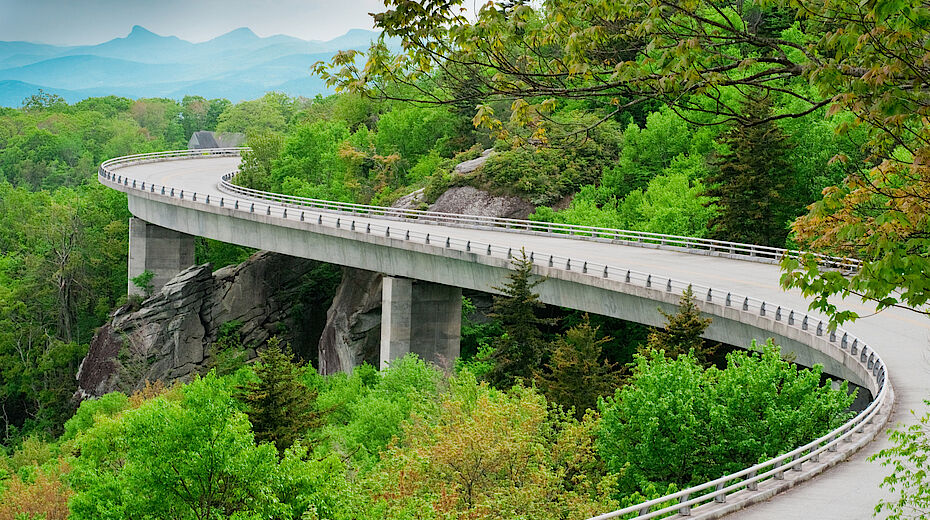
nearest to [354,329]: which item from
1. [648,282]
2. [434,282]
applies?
[434,282]

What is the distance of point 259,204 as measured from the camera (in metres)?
57.2

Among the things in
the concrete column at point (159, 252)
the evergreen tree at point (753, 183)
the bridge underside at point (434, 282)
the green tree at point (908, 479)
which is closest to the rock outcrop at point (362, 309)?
the bridge underside at point (434, 282)

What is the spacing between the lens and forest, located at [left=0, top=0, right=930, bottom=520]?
32.5 ft

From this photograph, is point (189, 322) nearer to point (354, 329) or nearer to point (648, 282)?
point (354, 329)

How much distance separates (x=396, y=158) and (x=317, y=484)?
54999mm

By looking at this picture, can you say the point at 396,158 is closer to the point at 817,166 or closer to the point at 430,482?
the point at 817,166

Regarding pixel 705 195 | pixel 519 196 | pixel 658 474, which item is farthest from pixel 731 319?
pixel 519 196

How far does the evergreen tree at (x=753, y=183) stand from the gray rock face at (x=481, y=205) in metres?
11.9

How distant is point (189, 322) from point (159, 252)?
11.7 meters

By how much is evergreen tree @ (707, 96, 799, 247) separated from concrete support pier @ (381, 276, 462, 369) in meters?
12.5

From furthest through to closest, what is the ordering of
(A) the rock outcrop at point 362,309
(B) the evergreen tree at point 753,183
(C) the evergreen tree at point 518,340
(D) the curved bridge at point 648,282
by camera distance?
(A) the rock outcrop at point 362,309 < (B) the evergreen tree at point 753,183 < (C) the evergreen tree at point 518,340 < (D) the curved bridge at point 648,282

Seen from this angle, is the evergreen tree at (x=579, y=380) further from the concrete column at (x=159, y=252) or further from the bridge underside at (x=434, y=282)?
the concrete column at (x=159, y=252)

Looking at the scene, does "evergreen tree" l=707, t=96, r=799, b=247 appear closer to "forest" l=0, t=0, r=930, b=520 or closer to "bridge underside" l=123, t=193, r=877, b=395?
"forest" l=0, t=0, r=930, b=520

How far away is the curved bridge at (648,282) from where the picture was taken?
16922 mm
